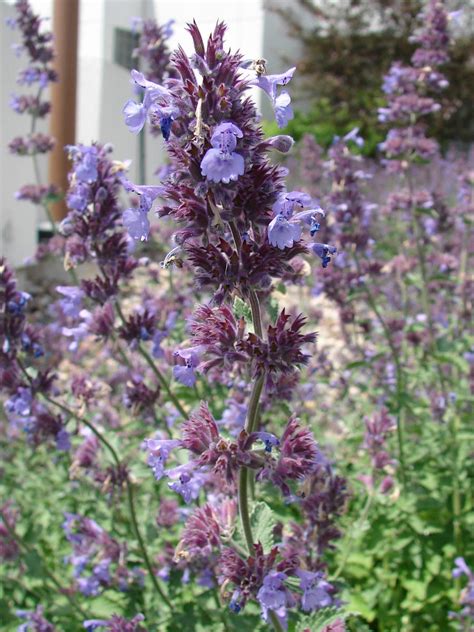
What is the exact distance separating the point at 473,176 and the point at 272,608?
13.1 ft

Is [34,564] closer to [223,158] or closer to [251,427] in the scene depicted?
[251,427]

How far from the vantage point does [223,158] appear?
142 centimetres

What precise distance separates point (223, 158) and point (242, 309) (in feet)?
1.49

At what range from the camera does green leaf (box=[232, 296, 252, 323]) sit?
67.5 inches

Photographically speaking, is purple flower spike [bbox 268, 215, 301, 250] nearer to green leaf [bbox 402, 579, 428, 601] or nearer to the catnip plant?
the catnip plant

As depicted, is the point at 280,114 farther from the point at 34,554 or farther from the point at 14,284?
the point at 34,554

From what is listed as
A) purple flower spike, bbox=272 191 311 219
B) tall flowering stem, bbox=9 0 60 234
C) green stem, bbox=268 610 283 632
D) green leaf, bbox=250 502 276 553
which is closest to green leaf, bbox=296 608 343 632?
green stem, bbox=268 610 283 632

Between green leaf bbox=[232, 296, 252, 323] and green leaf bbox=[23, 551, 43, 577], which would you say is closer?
green leaf bbox=[232, 296, 252, 323]

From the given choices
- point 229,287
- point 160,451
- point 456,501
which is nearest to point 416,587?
point 456,501

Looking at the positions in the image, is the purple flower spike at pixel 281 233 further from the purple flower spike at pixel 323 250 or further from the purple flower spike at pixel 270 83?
the purple flower spike at pixel 270 83

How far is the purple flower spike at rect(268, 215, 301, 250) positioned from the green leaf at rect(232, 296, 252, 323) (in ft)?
0.79

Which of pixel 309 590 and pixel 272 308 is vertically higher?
pixel 272 308

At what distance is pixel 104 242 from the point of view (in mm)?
2779

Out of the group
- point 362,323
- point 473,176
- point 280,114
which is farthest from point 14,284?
point 473,176
